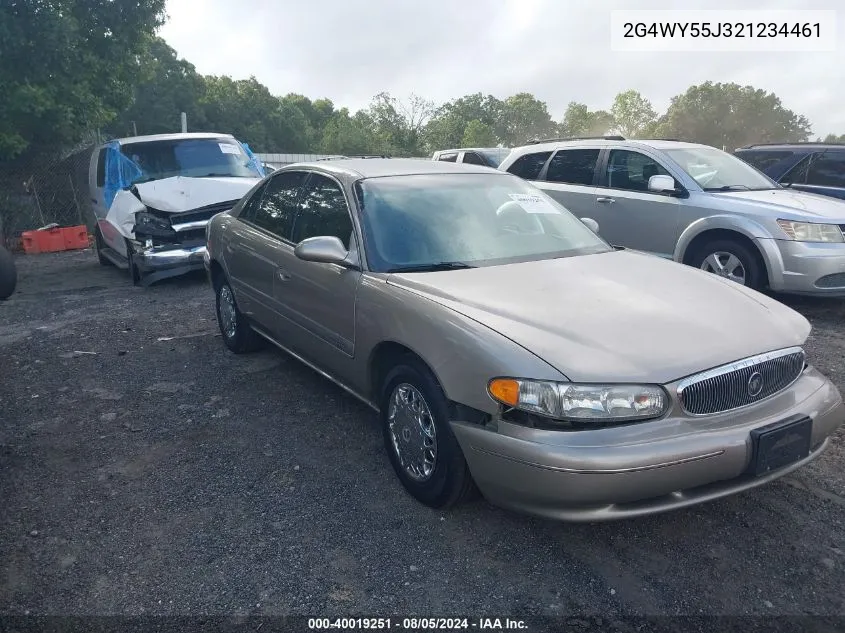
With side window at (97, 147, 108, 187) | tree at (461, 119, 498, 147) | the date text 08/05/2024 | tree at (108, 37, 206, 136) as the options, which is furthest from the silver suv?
tree at (461, 119, 498, 147)

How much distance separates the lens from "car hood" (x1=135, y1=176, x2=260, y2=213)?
27.7ft

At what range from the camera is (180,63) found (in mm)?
49094

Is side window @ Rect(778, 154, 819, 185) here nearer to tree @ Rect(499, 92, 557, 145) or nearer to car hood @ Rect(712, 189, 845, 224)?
car hood @ Rect(712, 189, 845, 224)

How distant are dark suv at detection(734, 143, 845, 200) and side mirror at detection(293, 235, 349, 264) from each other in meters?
7.06

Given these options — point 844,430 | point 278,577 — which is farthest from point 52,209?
point 844,430

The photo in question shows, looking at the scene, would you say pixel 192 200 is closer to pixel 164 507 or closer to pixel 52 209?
pixel 164 507

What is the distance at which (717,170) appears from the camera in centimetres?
723

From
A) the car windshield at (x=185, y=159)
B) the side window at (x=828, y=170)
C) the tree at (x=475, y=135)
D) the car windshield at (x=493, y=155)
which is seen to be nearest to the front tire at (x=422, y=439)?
the car windshield at (x=185, y=159)

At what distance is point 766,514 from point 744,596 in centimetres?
68

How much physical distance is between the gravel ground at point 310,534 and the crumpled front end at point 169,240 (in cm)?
379

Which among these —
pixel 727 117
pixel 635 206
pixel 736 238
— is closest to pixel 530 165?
pixel 635 206

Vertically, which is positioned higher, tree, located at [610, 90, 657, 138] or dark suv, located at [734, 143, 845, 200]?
tree, located at [610, 90, 657, 138]

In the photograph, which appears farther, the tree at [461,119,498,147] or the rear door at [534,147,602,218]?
the tree at [461,119,498,147]

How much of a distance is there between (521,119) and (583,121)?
1097 centimetres
